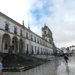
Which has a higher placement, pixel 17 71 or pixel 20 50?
pixel 20 50

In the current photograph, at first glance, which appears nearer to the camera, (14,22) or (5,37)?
(5,37)

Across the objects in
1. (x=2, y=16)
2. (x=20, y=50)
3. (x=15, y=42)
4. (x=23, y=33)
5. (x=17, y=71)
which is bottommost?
(x=17, y=71)

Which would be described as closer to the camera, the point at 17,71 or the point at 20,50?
the point at 17,71

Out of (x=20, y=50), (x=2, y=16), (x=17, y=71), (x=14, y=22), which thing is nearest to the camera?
(x=17, y=71)

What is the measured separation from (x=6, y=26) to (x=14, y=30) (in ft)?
9.89

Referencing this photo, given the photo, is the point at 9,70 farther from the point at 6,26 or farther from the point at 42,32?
the point at 42,32

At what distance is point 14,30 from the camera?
2692 centimetres

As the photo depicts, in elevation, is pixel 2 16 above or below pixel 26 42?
above

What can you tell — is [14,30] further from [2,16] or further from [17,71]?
[17,71]

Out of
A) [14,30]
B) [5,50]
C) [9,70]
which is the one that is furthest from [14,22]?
[9,70]

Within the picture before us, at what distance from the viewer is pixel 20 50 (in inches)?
1186

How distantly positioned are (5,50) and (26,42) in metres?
9.57

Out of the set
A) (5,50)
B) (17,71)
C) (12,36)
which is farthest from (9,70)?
(12,36)

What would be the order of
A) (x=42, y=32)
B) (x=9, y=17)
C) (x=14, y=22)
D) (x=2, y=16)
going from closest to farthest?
(x=2, y=16)
(x=9, y=17)
(x=14, y=22)
(x=42, y=32)
